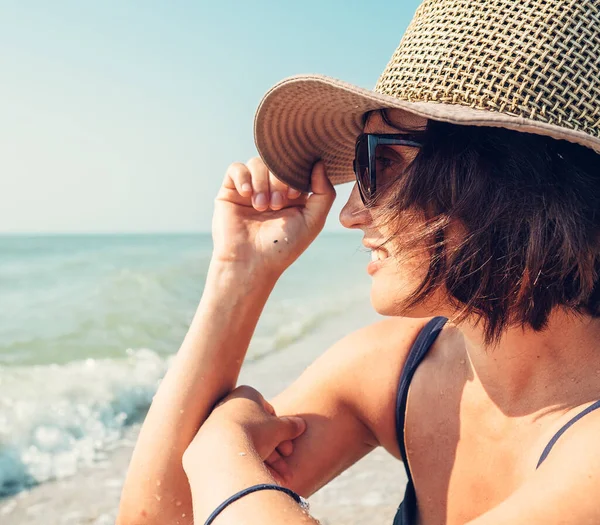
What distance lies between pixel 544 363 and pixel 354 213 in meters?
0.72

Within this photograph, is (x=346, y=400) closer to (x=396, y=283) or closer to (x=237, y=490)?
(x=396, y=283)

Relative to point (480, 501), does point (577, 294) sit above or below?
above

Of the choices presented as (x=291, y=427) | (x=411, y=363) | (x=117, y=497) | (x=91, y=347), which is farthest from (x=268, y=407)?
(x=91, y=347)

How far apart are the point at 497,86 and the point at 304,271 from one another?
20.7 meters

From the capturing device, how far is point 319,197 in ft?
7.75

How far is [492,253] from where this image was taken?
5.53 feet

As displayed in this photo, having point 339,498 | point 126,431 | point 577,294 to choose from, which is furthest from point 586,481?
point 126,431

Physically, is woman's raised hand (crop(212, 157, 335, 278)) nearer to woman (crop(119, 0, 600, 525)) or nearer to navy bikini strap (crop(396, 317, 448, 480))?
woman (crop(119, 0, 600, 525))

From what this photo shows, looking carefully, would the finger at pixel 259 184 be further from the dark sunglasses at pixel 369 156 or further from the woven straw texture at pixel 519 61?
the woven straw texture at pixel 519 61

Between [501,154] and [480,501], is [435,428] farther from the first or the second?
[501,154]

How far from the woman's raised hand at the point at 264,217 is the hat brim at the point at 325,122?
0.22 ft

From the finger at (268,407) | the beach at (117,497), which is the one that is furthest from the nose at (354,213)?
the beach at (117,497)

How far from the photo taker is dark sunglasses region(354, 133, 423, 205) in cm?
179

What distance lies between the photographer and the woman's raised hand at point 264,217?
2.28 m
